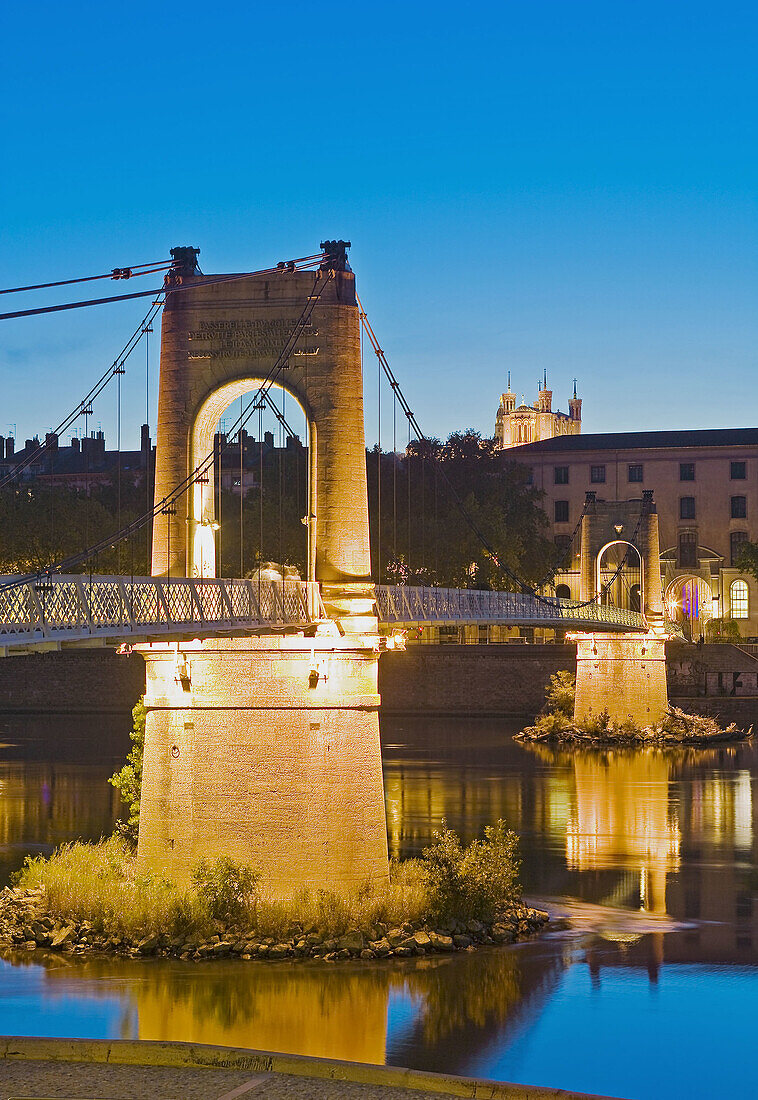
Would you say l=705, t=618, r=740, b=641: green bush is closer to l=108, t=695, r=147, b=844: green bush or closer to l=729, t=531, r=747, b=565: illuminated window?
l=729, t=531, r=747, b=565: illuminated window

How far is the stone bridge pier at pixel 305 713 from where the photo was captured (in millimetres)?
20062

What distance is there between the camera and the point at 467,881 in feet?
66.6

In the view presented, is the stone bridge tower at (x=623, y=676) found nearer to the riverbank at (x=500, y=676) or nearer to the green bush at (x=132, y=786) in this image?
the riverbank at (x=500, y=676)

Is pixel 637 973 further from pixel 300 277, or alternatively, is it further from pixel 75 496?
pixel 75 496

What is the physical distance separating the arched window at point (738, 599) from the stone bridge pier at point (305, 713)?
62.3 meters

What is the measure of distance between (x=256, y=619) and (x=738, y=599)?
65024mm

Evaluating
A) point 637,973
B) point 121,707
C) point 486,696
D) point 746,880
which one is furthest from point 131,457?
point 637,973

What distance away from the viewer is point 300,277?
A: 893 inches

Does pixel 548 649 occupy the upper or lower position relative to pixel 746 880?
upper

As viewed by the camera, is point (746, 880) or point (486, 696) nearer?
point (746, 880)

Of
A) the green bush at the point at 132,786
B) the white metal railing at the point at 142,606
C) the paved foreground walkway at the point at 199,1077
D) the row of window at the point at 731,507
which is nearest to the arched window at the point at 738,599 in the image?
the row of window at the point at 731,507

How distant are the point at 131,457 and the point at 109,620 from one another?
259 ft

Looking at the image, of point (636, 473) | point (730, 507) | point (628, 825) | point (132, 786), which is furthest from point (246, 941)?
point (636, 473)

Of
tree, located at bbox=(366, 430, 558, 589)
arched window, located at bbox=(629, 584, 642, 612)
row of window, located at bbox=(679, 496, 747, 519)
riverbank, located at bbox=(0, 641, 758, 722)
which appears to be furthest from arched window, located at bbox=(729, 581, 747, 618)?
riverbank, located at bbox=(0, 641, 758, 722)
